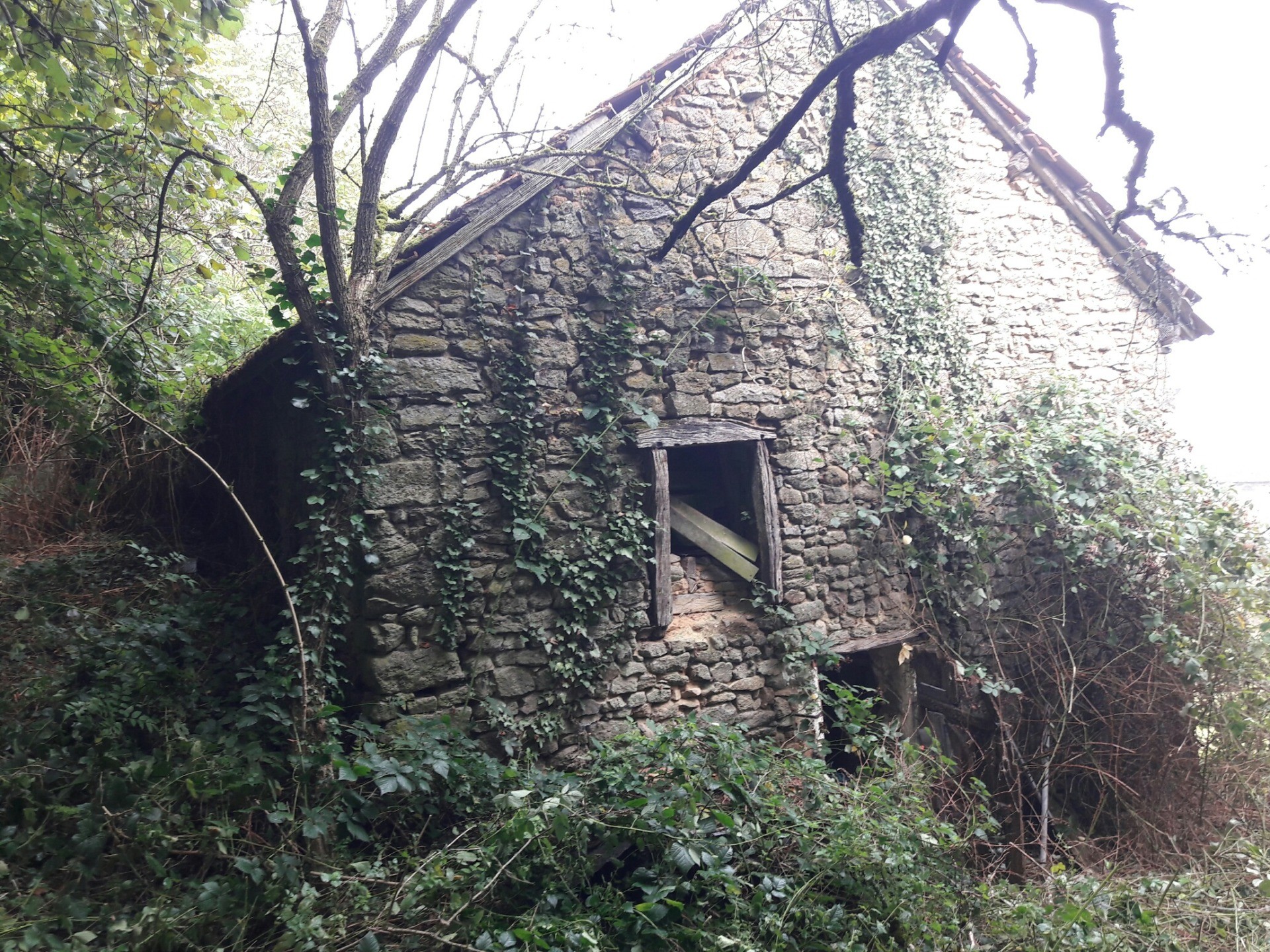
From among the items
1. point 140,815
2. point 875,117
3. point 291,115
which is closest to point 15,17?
point 140,815

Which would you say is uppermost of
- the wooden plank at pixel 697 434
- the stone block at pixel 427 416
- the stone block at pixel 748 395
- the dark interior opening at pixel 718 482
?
the stone block at pixel 748 395

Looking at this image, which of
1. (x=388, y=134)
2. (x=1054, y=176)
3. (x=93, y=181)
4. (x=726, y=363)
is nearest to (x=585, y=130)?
(x=388, y=134)

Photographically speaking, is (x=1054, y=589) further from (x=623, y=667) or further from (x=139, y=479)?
(x=139, y=479)

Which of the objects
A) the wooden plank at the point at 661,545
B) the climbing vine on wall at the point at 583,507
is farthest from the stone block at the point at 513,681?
the wooden plank at the point at 661,545

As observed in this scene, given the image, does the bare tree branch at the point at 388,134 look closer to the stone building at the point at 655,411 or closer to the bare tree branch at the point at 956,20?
the stone building at the point at 655,411

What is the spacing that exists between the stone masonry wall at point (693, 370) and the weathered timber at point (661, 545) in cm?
9

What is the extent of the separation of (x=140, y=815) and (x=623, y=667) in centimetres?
240

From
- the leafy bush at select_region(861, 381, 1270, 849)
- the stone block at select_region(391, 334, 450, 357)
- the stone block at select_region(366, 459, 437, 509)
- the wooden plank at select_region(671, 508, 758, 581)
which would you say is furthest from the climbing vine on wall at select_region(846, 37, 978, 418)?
the stone block at select_region(366, 459, 437, 509)

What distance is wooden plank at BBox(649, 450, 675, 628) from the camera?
14.8ft

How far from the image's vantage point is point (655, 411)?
464 centimetres

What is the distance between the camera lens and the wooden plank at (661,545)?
4.50m

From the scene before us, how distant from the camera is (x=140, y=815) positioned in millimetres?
2891

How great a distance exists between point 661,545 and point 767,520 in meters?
0.89

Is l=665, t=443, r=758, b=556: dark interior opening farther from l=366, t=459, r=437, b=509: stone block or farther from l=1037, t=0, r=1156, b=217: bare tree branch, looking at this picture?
l=1037, t=0, r=1156, b=217: bare tree branch
